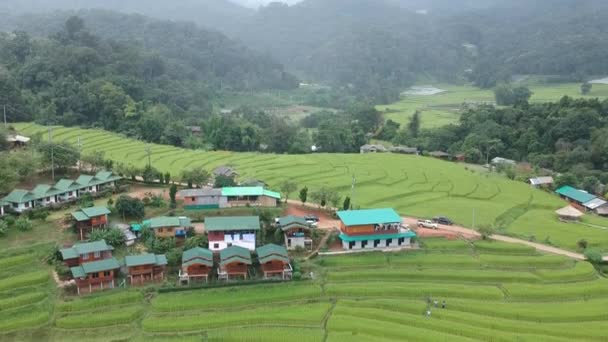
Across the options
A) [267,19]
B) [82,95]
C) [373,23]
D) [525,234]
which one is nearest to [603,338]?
[525,234]

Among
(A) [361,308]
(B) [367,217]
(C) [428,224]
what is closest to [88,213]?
(B) [367,217]

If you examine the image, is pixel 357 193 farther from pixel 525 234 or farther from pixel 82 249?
pixel 82 249

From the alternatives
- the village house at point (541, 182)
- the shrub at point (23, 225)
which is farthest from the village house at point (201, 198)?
the village house at point (541, 182)

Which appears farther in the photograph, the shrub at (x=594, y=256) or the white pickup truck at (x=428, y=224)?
the white pickup truck at (x=428, y=224)

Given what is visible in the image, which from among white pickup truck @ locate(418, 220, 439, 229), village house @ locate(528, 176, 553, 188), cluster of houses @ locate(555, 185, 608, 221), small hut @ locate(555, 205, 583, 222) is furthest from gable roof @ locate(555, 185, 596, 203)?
white pickup truck @ locate(418, 220, 439, 229)

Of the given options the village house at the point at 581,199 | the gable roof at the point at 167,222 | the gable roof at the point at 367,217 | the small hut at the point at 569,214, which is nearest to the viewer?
the gable roof at the point at 167,222

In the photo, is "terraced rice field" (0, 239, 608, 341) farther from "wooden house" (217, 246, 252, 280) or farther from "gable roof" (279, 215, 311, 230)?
"gable roof" (279, 215, 311, 230)

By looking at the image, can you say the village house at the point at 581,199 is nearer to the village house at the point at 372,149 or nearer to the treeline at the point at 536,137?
the treeline at the point at 536,137
